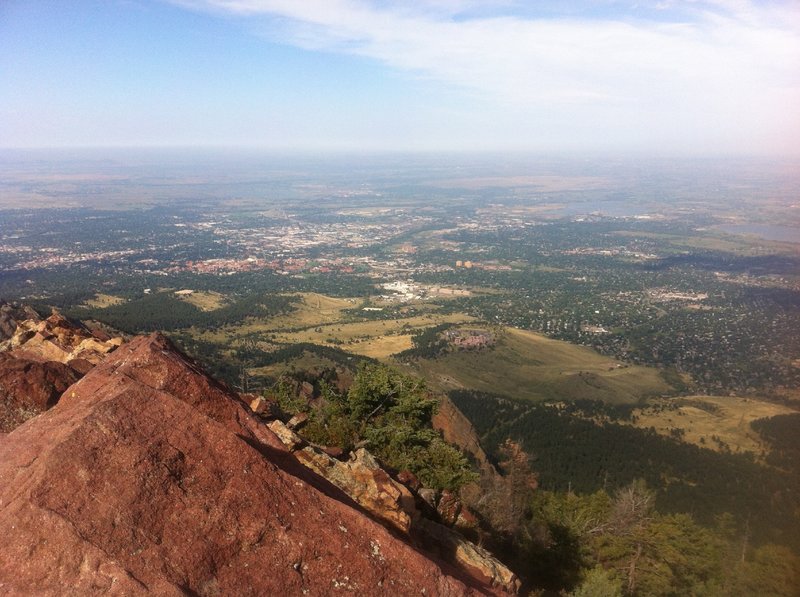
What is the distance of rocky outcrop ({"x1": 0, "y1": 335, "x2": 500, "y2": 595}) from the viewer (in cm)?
886

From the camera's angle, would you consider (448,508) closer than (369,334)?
Yes

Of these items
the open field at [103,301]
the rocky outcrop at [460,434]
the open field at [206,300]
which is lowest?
the open field at [206,300]

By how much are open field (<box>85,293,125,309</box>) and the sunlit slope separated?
88.9m

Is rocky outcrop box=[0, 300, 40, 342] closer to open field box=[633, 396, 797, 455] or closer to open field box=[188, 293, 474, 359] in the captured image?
open field box=[188, 293, 474, 359]

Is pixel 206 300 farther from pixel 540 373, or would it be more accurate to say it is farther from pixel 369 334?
pixel 540 373

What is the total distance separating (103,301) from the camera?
5635 inches

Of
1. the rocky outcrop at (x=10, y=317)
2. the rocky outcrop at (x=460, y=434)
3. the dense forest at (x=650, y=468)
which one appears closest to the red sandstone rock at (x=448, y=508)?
the rocky outcrop at (x=460, y=434)

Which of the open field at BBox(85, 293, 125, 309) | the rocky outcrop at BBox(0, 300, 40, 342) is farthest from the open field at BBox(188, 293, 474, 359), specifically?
the rocky outcrop at BBox(0, 300, 40, 342)

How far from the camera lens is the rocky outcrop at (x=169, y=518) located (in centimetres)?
886

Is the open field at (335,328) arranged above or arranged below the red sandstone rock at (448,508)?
below

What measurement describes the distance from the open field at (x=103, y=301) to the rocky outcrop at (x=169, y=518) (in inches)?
5675

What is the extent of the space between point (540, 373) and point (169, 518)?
11813 cm

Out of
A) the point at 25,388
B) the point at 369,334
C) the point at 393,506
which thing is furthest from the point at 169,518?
the point at 369,334

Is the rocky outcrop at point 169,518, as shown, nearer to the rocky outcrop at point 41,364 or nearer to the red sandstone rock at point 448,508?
the rocky outcrop at point 41,364
